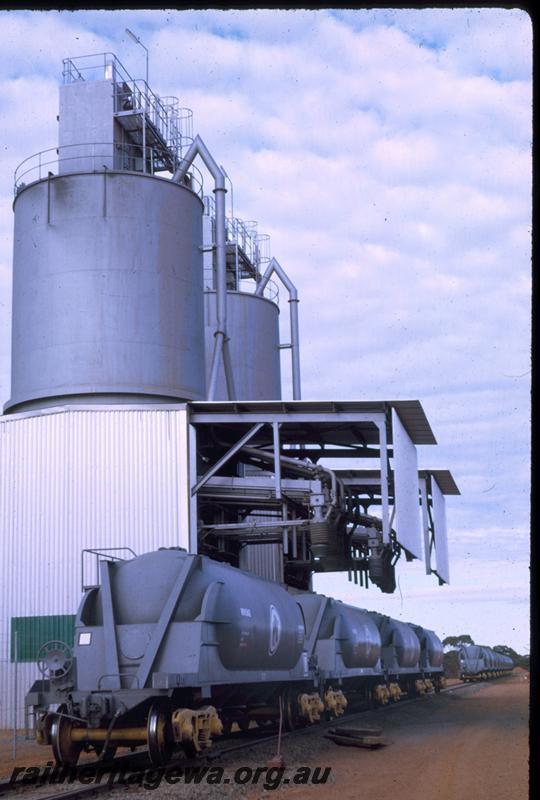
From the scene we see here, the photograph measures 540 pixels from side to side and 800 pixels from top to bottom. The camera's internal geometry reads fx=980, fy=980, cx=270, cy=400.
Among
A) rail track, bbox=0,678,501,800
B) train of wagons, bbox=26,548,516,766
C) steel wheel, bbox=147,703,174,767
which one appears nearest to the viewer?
rail track, bbox=0,678,501,800

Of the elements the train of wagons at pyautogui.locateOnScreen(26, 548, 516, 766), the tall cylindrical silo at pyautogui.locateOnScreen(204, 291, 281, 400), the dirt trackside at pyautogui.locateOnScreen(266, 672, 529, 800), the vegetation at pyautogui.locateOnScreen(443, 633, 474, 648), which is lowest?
the vegetation at pyautogui.locateOnScreen(443, 633, 474, 648)

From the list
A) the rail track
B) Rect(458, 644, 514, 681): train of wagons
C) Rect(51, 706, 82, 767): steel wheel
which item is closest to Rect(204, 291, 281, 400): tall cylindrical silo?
Rect(458, 644, 514, 681): train of wagons

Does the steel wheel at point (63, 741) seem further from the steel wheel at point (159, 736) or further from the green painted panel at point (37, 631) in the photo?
the green painted panel at point (37, 631)

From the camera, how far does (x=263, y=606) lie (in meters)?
19.0

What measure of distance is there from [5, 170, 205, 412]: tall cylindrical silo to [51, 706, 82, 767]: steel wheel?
655 inches

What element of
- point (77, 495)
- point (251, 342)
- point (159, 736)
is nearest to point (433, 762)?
point (159, 736)

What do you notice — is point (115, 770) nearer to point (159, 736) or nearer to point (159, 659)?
point (159, 736)

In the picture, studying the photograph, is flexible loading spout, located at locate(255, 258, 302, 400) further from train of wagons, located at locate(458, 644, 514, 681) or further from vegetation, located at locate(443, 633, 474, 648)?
vegetation, located at locate(443, 633, 474, 648)

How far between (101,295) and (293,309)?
17778 millimetres

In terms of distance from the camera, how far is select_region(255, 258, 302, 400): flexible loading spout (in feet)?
154

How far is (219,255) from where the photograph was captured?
3584 cm

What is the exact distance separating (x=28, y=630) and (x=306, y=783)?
15561mm

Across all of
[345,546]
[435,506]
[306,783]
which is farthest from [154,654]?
[435,506]

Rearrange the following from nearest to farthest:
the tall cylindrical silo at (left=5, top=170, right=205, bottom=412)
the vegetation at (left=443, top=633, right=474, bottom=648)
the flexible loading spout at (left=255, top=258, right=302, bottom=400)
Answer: the tall cylindrical silo at (left=5, top=170, right=205, bottom=412) < the flexible loading spout at (left=255, top=258, right=302, bottom=400) < the vegetation at (left=443, top=633, right=474, bottom=648)
